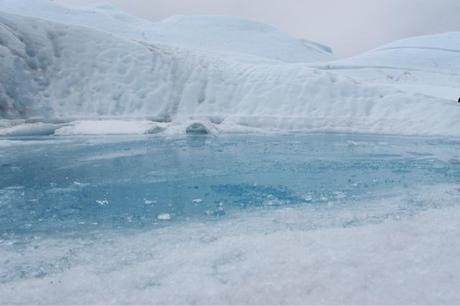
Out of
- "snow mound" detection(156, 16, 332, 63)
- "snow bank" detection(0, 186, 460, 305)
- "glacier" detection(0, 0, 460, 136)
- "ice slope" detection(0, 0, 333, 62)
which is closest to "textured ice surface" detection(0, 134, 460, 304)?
"snow bank" detection(0, 186, 460, 305)

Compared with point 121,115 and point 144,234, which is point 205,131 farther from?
point 144,234

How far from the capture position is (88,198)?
16.4 ft

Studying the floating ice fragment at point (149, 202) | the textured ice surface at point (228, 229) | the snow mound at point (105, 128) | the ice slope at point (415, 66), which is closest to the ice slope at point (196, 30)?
the ice slope at point (415, 66)

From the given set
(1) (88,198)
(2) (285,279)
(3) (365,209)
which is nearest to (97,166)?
(1) (88,198)

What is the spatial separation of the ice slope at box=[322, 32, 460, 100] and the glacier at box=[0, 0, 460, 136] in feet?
8.84

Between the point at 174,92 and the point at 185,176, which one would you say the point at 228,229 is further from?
the point at 174,92

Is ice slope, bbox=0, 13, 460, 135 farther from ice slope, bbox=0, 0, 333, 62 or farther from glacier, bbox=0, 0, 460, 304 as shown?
ice slope, bbox=0, 0, 333, 62

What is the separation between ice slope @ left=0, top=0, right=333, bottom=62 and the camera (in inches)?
1143

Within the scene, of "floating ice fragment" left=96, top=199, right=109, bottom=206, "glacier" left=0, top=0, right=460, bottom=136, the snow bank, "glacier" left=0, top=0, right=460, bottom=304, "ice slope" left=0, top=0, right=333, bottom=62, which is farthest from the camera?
"ice slope" left=0, top=0, right=333, bottom=62

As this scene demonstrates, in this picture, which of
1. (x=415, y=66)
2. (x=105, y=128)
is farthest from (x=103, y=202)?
(x=415, y=66)

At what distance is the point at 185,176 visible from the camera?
6.19 metres

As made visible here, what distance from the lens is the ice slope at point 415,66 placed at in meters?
17.9

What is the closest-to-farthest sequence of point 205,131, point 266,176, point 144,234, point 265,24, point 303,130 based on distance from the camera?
point 144,234 < point 266,176 < point 205,131 < point 303,130 < point 265,24

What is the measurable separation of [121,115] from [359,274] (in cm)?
1118
